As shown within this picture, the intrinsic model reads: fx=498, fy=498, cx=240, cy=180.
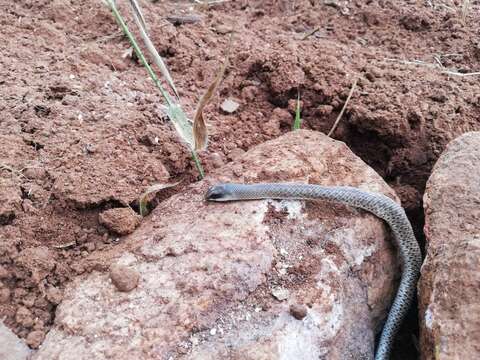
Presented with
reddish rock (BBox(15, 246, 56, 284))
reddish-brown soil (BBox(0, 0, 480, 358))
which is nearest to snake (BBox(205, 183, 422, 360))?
reddish-brown soil (BBox(0, 0, 480, 358))

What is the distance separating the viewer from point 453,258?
9.91 feet

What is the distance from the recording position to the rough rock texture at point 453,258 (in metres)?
2.75

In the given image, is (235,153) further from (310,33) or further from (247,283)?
(310,33)

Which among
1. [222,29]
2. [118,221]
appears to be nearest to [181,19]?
[222,29]

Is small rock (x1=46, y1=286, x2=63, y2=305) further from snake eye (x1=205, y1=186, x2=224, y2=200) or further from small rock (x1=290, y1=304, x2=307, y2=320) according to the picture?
small rock (x1=290, y1=304, x2=307, y2=320)

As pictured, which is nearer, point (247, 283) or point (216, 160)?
point (247, 283)

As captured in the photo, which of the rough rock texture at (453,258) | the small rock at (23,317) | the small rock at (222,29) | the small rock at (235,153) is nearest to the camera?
the rough rock texture at (453,258)

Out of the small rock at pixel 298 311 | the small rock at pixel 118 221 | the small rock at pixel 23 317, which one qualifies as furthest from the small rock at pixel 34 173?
the small rock at pixel 298 311

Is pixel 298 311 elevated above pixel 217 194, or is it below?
below

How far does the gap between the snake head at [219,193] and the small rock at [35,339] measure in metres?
1.41

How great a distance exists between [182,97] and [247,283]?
87.3 inches

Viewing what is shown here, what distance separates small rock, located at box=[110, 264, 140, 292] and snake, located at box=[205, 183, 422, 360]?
83cm

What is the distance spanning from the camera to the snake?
3604mm

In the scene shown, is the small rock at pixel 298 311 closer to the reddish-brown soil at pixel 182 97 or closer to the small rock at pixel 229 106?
the reddish-brown soil at pixel 182 97
